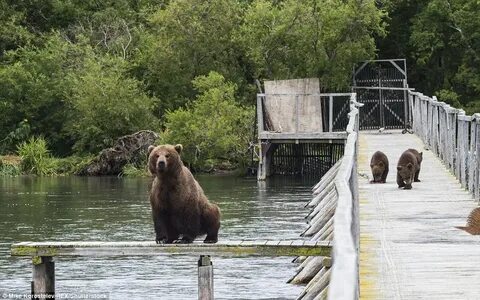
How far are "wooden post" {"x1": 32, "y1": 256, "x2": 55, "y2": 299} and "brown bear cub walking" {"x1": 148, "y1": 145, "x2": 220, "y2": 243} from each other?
7.12 ft

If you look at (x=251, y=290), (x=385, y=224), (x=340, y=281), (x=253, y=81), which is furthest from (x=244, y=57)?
(x=340, y=281)

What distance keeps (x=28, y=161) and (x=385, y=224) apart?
125ft

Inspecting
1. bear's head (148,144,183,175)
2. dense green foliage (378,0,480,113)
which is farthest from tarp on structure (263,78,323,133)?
bear's head (148,144,183,175)

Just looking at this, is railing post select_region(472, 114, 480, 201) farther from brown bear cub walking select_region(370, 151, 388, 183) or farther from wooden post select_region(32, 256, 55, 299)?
wooden post select_region(32, 256, 55, 299)

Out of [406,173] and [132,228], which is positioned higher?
[406,173]

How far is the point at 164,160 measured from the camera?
14.2 metres

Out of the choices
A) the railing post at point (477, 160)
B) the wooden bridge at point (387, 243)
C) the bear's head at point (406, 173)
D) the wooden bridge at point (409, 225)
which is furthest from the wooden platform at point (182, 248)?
the bear's head at point (406, 173)

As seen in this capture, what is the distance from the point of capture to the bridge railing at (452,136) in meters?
19.9

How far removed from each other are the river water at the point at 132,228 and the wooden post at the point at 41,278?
120 inches

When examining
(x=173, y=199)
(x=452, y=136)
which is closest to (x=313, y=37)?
(x=452, y=136)

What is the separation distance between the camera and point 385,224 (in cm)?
1609

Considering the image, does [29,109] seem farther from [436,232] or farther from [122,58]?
[436,232]

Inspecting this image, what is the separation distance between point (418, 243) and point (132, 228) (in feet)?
53.1

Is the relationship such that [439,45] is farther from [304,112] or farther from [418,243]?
[418,243]
